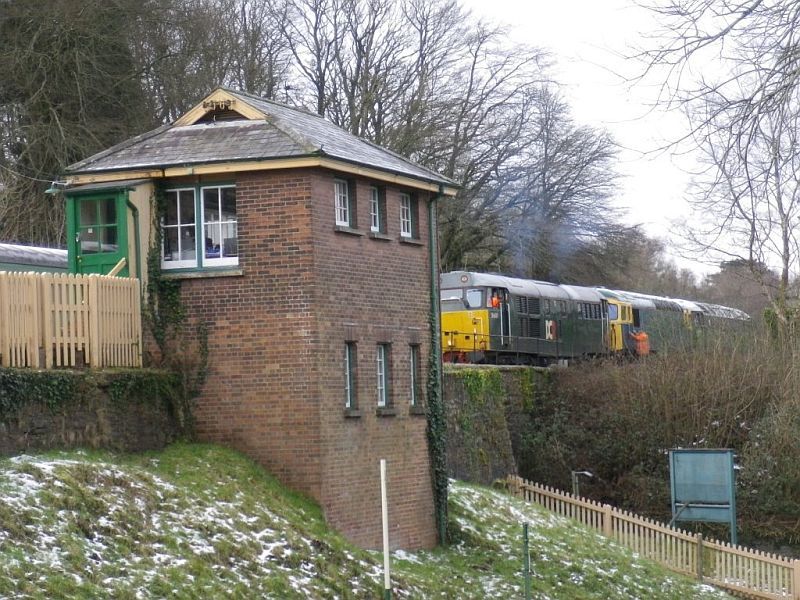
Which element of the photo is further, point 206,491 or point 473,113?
point 473,113

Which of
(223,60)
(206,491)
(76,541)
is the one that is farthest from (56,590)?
(223,60)

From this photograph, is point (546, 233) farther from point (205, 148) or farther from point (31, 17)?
point (205, 148)

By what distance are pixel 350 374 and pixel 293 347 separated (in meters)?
1.36

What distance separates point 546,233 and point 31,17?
23.1 m

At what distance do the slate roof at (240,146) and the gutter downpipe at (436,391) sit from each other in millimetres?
1155

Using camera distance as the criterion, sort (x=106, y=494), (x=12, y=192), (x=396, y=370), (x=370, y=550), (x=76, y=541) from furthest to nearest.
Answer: (x=12, y=192) → (x=396, y=370) → (x=370, y=550) → (x=106, y=494) → (x=76, y=541)

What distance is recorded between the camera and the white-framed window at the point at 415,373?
2248cm

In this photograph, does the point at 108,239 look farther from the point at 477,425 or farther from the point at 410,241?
the point at 477,425

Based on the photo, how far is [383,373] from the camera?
71.2ft

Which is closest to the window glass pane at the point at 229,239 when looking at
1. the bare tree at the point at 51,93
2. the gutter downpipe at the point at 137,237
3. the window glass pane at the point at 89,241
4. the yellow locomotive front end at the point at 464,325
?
the gutter downpipe at the point at 137,237

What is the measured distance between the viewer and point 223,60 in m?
43.4

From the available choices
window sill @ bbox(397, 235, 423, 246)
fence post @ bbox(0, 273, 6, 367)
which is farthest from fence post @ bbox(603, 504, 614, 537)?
fence post @ bbox(0, 273, 6, 367)

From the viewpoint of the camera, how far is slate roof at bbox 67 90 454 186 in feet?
65.6

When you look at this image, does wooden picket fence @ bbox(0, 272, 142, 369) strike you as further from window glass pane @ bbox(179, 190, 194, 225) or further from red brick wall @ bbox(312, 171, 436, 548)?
red brick wall @ bbox(312, 171, 436, 548)
